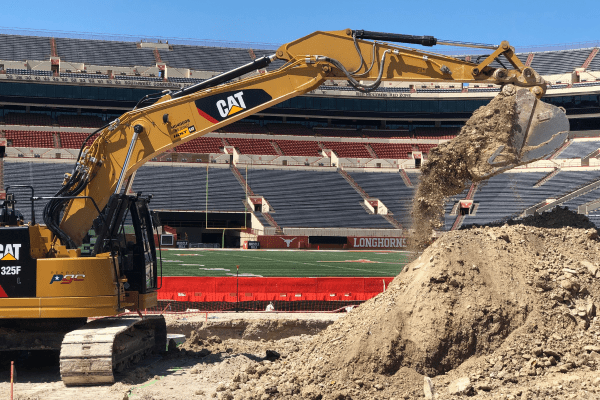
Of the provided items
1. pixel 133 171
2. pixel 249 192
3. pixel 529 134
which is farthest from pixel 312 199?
pixel 133 171

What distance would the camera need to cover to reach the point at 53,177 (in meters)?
43.4

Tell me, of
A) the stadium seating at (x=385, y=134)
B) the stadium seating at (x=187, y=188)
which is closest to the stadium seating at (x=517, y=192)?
the stadium seating at (x=385, y=134)

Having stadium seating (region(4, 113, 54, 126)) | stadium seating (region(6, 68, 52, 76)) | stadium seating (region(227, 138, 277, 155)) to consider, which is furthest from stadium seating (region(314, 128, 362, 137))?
stadium seating (region(6, 68, 52, 76))

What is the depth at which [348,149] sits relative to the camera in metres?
57.2

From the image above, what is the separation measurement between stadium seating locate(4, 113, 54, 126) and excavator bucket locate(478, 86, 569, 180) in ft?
167

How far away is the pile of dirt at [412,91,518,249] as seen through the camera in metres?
10.5

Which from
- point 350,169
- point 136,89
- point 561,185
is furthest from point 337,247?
point 136,89

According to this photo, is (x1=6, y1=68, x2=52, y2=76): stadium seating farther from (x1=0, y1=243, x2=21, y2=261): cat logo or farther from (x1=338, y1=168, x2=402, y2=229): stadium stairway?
(x1=0, y1=243, x2=21, y2=261): cat logo

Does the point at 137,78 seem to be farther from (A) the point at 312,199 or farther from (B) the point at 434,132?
(B) the point at 434,132

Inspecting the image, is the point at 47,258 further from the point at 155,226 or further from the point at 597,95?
the point at 597,95

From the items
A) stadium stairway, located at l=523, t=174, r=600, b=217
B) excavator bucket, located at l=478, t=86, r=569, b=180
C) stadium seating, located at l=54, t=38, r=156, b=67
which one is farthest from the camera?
stadium seating, located at l=54, t=38, r=156, b=67

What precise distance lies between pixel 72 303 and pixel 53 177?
37537 millimetres

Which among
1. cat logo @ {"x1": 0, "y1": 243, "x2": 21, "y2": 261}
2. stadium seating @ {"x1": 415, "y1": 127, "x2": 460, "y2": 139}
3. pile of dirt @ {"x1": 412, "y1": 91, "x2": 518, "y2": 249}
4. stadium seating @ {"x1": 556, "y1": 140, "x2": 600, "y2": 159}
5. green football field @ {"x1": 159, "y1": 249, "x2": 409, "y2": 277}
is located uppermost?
stadium seating @ {"x1": 415, "y1": 127, "x2": 460, "y2": 139}

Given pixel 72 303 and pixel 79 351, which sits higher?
pixel 72 303
